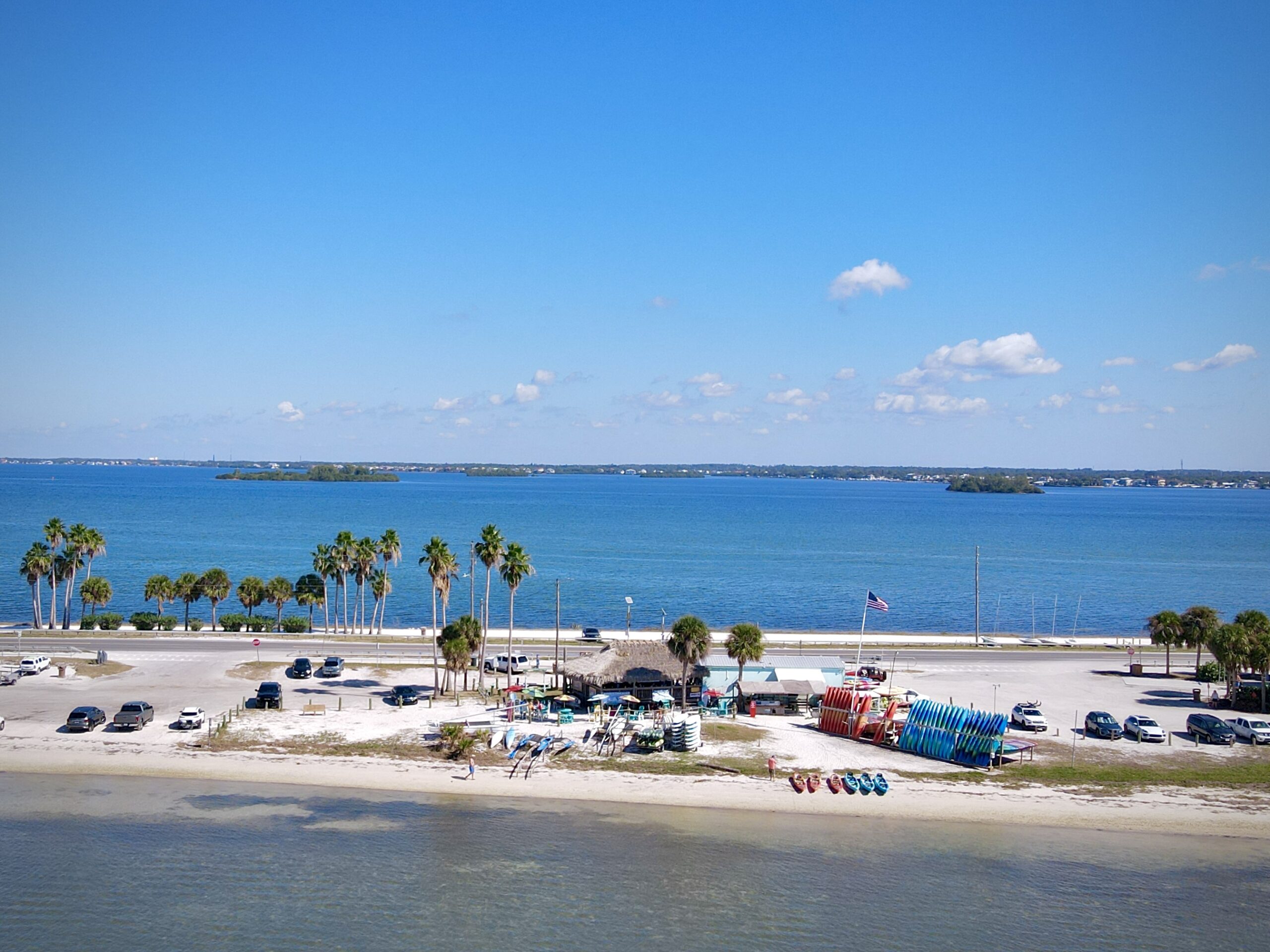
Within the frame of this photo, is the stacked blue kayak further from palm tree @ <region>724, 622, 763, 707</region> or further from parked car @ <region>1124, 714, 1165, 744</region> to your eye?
palm tree @ <region>724, 622, 763, 707</region>

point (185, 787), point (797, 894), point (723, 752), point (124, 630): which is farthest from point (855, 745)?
point (124, 630)

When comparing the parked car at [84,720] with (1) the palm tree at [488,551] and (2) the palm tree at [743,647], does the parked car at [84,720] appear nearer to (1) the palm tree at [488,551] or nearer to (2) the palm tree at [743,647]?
(1) the palm tree at [488,551]

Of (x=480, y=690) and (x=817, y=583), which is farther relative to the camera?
(x=817, y=583)

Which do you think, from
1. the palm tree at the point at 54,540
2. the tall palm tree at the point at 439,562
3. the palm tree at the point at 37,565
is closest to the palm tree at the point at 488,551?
the tall palm tree at the point at 439,562

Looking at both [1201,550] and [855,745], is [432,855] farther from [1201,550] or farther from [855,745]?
[1201,550]

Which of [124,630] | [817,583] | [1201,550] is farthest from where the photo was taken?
[1201,550]

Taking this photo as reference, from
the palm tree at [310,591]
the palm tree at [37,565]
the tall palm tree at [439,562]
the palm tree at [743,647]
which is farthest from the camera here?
the palm tree at [310,591]
